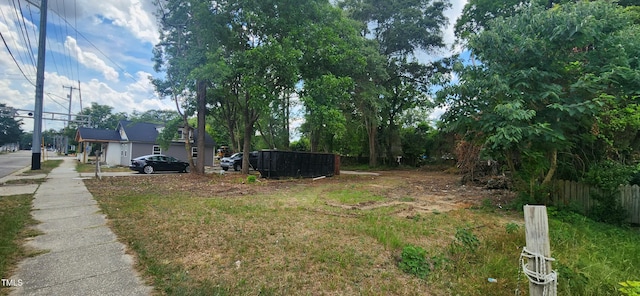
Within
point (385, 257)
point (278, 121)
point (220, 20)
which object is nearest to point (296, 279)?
point (385, 257)

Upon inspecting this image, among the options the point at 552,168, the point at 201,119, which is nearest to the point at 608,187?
the point at 552,168

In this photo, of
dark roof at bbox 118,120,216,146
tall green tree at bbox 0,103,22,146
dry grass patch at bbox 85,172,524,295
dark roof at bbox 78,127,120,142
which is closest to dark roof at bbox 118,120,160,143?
dark roof at bbox 118,120,216,146

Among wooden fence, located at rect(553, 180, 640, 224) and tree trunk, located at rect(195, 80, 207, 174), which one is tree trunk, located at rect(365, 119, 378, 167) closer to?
tree trunk, located at rect(195, 80, 207, 174)

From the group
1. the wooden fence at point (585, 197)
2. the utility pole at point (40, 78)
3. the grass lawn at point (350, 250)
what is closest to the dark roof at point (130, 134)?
the utility pole at point (40, 78)

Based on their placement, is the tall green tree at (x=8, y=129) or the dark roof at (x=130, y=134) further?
the tall green tree at (x=8, y=129)

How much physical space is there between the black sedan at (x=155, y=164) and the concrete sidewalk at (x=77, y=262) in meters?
12.0

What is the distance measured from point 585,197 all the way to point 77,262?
9575 millimetres

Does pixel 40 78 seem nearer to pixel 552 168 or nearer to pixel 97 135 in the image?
pixel 97 135

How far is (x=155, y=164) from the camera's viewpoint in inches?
672

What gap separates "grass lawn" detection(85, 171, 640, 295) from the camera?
285cm

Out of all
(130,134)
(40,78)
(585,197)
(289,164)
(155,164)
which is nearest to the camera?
(585,197)

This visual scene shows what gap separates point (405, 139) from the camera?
26.6 meters

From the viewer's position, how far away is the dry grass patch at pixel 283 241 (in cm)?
286

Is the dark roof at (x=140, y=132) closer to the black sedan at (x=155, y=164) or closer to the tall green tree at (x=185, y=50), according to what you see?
the black sedan at (x=155, y=164)
